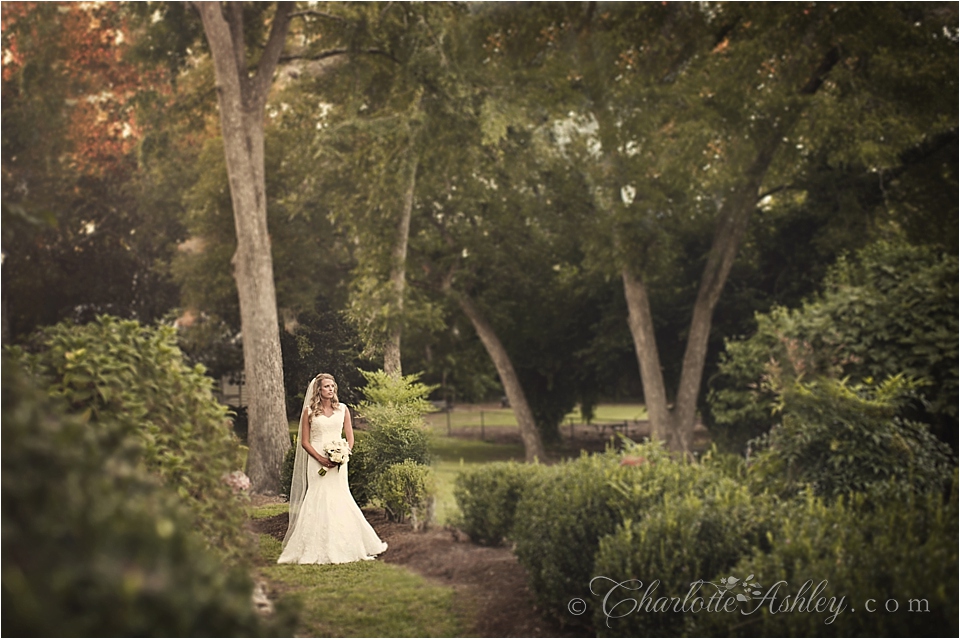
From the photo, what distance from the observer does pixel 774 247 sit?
8.55 m

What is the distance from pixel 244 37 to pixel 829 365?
4946 mm

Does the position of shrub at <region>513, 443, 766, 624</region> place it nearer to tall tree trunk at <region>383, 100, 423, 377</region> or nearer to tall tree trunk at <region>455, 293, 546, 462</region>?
tall tree trunk at <region>383, 100, 423, 377</region>

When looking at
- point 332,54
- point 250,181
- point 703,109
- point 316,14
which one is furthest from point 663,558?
point 703,109

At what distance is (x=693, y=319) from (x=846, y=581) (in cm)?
472

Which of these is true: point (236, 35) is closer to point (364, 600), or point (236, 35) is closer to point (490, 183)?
point (490, 183)

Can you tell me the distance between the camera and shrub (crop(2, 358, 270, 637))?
1656mm

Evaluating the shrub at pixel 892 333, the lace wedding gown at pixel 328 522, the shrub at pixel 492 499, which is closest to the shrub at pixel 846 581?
the shrub at pixel 492 499

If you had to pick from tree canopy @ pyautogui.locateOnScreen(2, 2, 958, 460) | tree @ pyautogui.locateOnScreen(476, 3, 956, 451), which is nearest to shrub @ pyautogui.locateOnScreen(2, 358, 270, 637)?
tree canopy @ pyautogui.locateOnScreen(2, 2, 958, 460)

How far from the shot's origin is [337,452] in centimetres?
463

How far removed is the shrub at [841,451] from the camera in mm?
4523

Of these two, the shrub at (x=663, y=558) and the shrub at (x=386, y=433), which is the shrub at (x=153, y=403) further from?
the shrub at (x=663, y=558)

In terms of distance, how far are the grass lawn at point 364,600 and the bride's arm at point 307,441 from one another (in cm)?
50

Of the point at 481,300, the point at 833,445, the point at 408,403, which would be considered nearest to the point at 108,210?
the point at 408,403

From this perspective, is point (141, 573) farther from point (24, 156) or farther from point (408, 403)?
point (24, 156)
